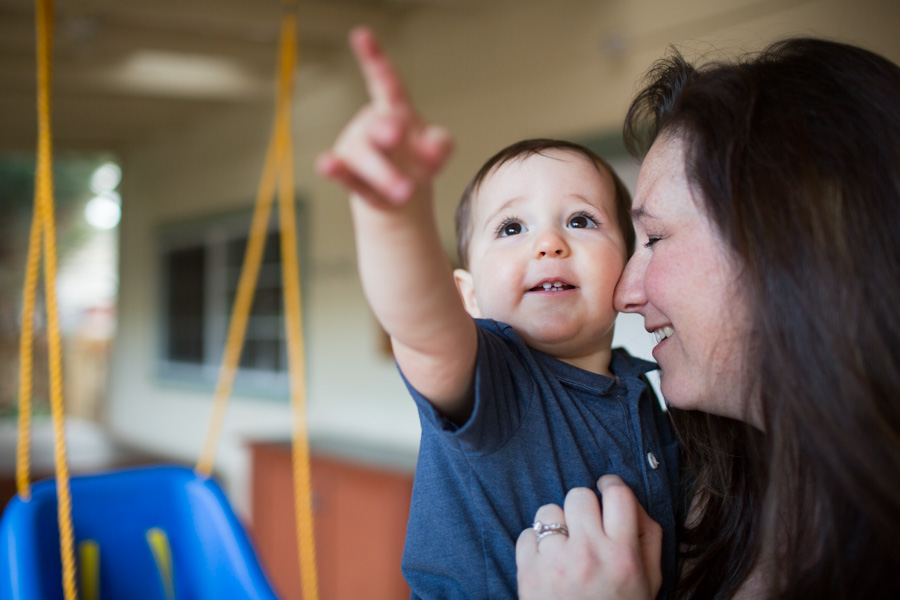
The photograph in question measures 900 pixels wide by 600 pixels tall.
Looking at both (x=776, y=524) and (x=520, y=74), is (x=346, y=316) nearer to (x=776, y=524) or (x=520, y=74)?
(x=520, y=74)

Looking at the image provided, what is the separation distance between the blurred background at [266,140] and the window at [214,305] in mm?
20

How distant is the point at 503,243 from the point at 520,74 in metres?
2.41

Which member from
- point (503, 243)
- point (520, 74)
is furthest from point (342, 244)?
point (503, 243)

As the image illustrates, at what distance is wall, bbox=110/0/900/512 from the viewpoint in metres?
2.33

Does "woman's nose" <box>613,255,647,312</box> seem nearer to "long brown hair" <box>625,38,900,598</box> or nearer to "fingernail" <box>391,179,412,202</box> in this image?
"long brown hair" <box>625,38,900,598</box>

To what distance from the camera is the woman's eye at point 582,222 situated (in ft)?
2.43

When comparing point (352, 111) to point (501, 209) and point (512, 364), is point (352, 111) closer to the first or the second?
point (501, 209)

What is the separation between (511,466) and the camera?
65cm

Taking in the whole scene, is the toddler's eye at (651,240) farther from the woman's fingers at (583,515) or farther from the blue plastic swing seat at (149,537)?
the blue plastic swing seat at (149,537)

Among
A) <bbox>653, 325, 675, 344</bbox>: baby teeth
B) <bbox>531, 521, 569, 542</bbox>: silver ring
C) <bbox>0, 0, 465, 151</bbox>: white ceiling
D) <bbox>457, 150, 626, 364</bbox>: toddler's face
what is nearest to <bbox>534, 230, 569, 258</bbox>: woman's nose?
<bbox>457, 150, 626, 364</bbox>: toddler's face

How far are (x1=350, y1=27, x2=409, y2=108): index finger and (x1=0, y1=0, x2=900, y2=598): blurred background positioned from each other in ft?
1.86

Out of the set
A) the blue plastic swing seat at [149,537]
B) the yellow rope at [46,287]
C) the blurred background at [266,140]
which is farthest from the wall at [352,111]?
the blue plastic swing seat at [149,537]

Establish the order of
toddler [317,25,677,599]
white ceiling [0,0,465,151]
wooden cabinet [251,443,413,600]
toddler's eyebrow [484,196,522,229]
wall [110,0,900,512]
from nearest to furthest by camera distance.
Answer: toddler [317,25,677,599], toddler's eyebrow [484,196,522,229], wall [110,0,900,512], wooden cabinet [251,443,413,600], white ceiling [0,0,465,151]

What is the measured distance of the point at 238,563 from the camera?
1.52m
